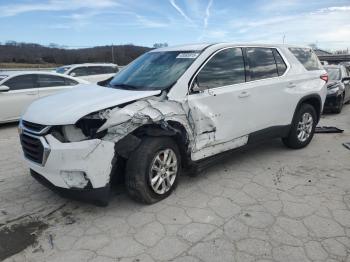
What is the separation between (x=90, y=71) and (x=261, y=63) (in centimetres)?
1053

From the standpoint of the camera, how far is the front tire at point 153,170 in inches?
145

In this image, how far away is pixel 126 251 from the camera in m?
3.11

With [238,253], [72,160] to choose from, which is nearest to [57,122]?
[72,160]

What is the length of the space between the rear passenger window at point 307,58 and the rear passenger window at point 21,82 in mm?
6689

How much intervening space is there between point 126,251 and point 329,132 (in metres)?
5.70

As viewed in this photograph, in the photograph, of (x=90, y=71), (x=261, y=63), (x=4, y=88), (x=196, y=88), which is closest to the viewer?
(x=196, y=88)

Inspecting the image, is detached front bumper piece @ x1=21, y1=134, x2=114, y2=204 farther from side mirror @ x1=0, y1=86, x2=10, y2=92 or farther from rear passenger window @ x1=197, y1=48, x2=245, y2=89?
side mirror @ x1=0, y1=86, x2=10, y2=92

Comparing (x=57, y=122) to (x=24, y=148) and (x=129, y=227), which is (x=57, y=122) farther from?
(x=129, y=227)

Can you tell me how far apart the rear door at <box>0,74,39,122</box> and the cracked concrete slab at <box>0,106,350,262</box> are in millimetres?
3832

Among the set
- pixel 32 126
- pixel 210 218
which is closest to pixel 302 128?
pixel 210 218

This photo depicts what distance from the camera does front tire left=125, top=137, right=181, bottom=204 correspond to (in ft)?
12.1

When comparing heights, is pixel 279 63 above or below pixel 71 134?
above

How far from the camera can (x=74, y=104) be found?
12.0 feet

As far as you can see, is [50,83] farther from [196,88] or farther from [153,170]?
[153,170]
